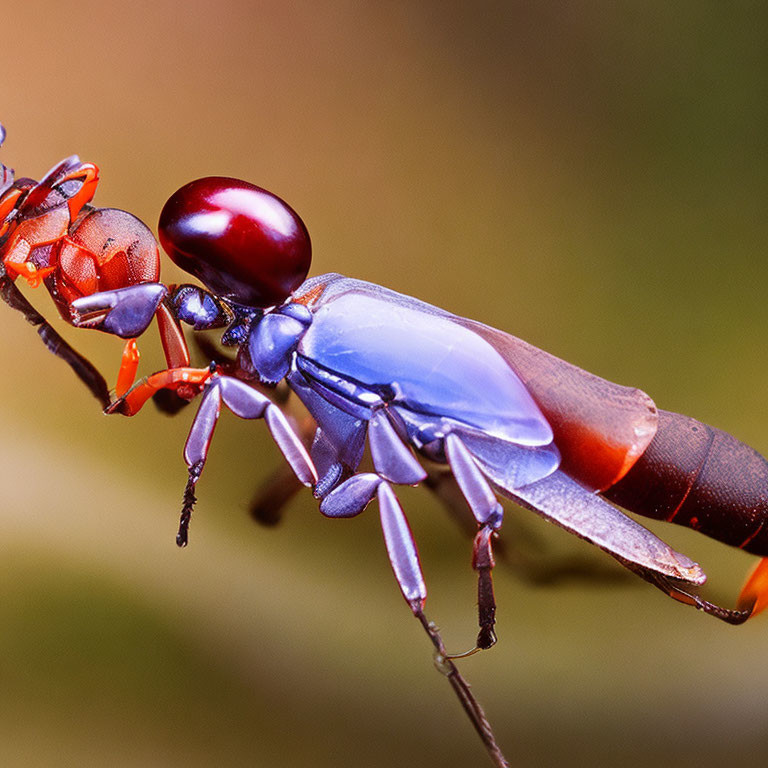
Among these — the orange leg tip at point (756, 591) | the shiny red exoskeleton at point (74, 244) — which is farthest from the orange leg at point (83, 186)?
the orange leg tip at point (756, 591)


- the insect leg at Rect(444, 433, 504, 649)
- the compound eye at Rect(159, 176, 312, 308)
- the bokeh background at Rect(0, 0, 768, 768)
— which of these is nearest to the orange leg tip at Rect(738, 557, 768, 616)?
the bokeh background at Rect(0, 0, 768, 768)

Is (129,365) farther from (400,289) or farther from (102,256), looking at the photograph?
(400,289)

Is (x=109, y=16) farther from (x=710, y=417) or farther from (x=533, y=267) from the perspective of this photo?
(x=710, y=417)

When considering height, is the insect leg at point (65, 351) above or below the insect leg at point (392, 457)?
below

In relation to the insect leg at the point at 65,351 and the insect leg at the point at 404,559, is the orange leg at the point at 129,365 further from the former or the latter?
the insect leg at the point at 404,559

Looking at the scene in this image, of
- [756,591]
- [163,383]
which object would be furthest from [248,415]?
[756,591]

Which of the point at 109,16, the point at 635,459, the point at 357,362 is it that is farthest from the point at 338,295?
the point at 109,16

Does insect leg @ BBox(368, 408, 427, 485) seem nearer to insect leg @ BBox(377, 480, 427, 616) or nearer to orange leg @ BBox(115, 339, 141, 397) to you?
insect leg @ BBox(377, 480, 427, 616)
